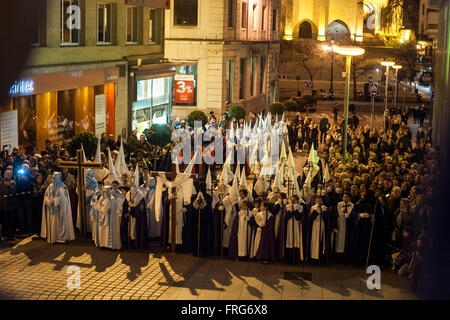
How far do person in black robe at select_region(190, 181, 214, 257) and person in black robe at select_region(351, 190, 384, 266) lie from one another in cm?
305

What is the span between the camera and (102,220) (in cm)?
1427

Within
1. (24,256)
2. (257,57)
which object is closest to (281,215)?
(24,256)

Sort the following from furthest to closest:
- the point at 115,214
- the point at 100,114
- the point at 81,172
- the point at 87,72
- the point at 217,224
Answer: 1. the point at 100,114
2. the point at 87,72
3. the point at 81,172
4. the point at 115,214
5. the point at 217,224

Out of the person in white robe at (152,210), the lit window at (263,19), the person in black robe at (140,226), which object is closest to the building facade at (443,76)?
the person in white robe at (152,210)

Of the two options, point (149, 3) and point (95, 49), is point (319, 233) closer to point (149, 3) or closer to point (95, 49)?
point (95, 49)

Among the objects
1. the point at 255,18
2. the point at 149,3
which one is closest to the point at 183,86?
the point at 149,3

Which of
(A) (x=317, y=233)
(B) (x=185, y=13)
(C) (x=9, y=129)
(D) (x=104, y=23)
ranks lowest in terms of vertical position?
(A) (x=317, y=233)

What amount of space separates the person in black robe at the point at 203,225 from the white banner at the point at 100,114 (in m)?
13.2

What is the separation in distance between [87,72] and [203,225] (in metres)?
13.1

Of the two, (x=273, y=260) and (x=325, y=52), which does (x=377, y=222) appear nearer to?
(x=273, y=260)

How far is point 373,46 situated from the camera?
7775cm

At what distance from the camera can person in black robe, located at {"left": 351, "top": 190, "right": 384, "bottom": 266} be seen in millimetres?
13422

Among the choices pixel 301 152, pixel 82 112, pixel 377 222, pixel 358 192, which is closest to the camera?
pixel 377 222

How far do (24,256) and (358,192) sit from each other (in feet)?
24.1
